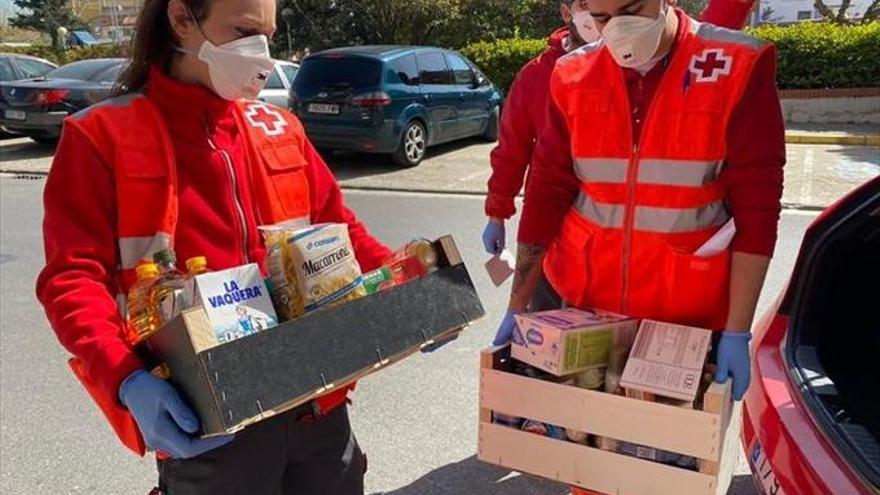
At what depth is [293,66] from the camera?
1247 centimetres

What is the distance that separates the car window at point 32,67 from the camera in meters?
14.3

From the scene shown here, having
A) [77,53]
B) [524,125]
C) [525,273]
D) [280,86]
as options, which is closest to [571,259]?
[525,273]

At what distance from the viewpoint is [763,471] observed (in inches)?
74.3

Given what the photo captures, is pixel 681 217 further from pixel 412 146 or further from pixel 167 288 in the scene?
pixel 412 146

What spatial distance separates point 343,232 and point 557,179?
78 centimetres

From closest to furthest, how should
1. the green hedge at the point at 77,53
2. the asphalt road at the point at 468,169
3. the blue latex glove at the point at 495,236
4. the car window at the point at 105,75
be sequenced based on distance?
the blue latex glove at the point at 495,236 < the asphalt road at the point at 468,169 < the car window at the point at 105,75 < the green hedge at the point at 77,53

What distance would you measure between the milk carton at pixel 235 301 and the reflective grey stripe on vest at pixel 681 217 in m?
1.01

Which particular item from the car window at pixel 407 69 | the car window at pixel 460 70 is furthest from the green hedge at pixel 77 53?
the car window at pixel 407 69

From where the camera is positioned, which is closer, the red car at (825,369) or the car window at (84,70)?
the red car at (825,369)

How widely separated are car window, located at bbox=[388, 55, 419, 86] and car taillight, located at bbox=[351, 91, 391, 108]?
0.48 m

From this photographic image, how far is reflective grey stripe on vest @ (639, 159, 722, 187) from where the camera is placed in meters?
1.90

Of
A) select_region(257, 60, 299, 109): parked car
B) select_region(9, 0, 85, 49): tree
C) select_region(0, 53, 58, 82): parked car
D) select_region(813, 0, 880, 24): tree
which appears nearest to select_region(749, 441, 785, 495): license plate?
select_region(257, 60, 299, 109): parked car

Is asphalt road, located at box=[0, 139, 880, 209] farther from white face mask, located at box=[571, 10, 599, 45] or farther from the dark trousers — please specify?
the dark trousers

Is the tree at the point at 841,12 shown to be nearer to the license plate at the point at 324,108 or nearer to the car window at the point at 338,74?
the car window at the point at 338,74
